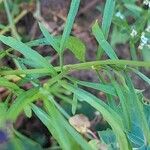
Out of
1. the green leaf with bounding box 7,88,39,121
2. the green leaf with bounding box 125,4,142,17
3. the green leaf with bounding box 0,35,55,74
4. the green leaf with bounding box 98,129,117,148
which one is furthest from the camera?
the green leaf with bounding box 125,4,142,17

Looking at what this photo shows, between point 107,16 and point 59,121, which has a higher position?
point 107,16

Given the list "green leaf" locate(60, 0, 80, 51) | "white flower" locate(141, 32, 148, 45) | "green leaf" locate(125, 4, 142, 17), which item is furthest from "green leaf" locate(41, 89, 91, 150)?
"green leaf" locate(125, 4, 142, 17)

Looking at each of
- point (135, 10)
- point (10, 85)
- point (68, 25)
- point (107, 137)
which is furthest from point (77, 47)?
point (135, 10)

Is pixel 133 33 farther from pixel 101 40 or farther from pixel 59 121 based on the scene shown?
pixel 59 121

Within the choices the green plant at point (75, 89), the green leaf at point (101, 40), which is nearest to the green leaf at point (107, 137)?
the green plant at point (75, 89)

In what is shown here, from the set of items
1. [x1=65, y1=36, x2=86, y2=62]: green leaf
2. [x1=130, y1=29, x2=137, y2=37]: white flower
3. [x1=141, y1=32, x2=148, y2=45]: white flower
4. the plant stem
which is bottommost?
[x1=141, y1=32, x2=148, y2=45]: white flower

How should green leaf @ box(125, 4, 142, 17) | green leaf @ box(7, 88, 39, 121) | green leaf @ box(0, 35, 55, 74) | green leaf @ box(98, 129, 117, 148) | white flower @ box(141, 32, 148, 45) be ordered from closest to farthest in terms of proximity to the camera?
1. green leaf @ box(7, 88, 39, 121)
2. green leaf @ box(0, 35, 55, 74)
3. green leaf @ box(98, 129, 117, 148)
4. white flower @ box(141, 32, 148, 45)
5. green leaf @ box(125, 4, 142, 17)

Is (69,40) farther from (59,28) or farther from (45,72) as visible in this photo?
(59,28)

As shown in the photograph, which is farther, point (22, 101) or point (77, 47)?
point (77, 47)

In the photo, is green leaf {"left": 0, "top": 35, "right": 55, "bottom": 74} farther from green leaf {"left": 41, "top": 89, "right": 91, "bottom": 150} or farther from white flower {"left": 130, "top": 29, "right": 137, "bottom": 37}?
white flower {"left": 130, "top": 29, "right": 137, "bottom": 37}

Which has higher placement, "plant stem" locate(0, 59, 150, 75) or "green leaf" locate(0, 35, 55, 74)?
"green leaf" locate(0, 35, 55, 74)

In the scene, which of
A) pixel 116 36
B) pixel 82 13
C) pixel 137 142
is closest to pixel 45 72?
pixel 137 142
